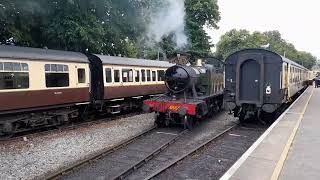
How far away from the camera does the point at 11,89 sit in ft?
39.8

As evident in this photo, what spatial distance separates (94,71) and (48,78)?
327 cm

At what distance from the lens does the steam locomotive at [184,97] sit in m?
14.0

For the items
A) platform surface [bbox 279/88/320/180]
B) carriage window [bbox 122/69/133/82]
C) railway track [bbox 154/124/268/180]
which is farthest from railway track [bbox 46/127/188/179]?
carriage window [bbox 122/69/133/82]

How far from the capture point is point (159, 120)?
1479 cm

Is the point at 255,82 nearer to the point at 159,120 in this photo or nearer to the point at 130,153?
the point at 159,120

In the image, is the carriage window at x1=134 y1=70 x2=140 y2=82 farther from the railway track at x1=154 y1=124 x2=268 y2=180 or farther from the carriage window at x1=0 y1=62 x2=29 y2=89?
the carriage window at x1=0 y1=62 x2=29 y2=89

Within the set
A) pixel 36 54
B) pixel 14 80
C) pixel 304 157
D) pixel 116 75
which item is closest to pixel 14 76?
pixel 14 80

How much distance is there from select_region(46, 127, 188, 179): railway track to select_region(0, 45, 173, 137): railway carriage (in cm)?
380

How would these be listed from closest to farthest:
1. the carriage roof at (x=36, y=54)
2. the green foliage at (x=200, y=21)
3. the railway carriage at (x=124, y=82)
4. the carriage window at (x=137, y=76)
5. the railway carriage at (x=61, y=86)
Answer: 1. the carriage roof at (x=36, y=54)
2. the railway carriage at (x=61, y=86)
3. the railway carriage at (x=124, y=82)
4. the carriage window at (x=137, y=76)
5. the green foliage at (x=200, y=21)

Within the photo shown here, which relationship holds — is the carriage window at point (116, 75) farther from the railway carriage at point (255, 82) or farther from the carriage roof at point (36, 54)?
the railway carriage at point (255, 82)

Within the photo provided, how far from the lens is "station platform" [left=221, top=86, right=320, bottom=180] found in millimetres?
7008

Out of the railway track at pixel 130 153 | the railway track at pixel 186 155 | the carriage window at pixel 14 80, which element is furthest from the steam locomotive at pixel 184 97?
the carriage window at pixel 14 80

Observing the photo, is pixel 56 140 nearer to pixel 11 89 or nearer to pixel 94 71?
pixel 11 89

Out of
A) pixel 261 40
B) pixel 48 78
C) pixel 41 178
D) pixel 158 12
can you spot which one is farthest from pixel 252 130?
pixel 261 40
